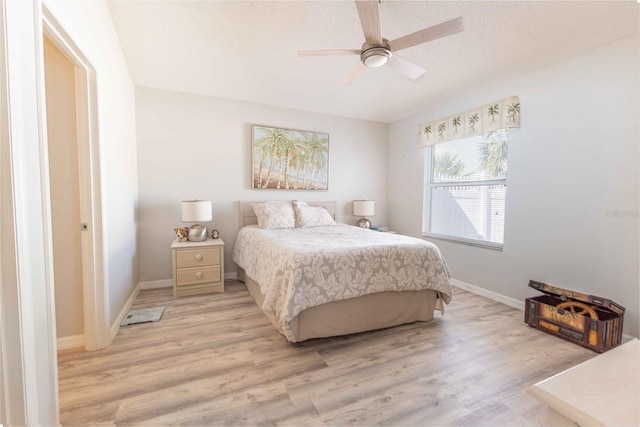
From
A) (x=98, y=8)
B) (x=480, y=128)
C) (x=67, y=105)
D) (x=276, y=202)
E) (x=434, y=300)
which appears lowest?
(x=434, y=300)

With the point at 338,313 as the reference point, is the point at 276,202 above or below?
above

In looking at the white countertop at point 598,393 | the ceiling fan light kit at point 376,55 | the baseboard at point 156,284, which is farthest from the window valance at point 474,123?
the baseboard at point 156,284

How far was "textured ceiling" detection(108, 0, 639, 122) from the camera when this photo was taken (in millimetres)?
1921

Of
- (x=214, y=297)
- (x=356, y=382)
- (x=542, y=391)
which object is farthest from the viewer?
(x=214, y=297)

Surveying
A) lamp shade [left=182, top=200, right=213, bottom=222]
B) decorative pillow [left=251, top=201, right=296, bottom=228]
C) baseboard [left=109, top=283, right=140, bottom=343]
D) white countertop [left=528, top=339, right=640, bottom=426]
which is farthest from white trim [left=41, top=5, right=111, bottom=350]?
white countertop [left=528, top=339, right=640, bottom=426]

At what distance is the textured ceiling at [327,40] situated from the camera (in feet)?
6.30

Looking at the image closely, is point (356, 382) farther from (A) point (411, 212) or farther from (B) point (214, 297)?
(A) point (411, 212)

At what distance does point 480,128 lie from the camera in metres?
3.15

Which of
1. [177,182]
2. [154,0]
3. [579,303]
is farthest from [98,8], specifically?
[579,303]

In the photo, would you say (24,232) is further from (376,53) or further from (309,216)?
(309,216)

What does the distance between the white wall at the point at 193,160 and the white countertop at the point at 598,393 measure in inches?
140

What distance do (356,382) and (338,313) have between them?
1.75 feet

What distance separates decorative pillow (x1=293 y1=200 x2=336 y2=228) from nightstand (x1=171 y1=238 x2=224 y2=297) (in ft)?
3.40

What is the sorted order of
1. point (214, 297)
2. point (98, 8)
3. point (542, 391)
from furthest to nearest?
point (214, 297) → point (98, 8) → point (542, 391)
